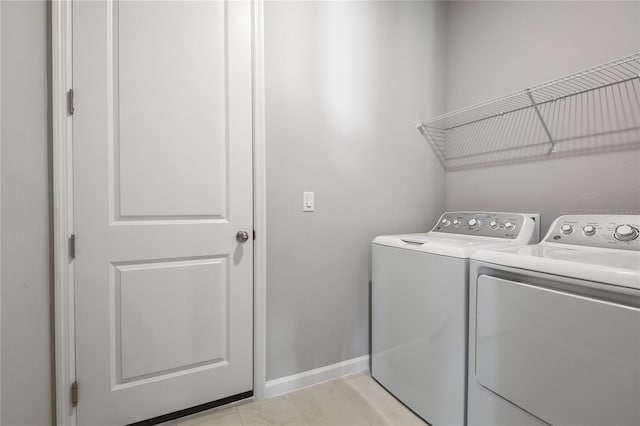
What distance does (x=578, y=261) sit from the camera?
3.01ft

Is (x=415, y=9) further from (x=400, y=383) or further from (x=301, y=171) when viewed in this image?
(x=400, y=383)

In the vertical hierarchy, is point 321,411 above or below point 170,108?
below

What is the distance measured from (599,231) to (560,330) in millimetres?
571

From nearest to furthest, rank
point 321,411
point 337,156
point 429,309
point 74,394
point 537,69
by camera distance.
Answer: point 74,394 → point 429,309 → point 321,411 → point 537,69 → point 337,156

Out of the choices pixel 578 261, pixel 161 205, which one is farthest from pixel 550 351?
pixel 161 205

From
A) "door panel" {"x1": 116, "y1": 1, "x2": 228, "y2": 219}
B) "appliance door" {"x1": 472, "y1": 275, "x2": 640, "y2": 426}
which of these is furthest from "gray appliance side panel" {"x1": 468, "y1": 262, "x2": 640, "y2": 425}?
"door panel" {"x1": 116, "y1": 1, "x2": 228, "y2": 219}

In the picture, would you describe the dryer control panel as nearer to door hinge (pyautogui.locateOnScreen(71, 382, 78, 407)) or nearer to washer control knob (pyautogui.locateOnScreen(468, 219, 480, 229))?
washer control knob (pyautogui.locateOnScreen(468, 219, 480, 229))

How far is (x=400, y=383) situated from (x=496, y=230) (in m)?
0.93

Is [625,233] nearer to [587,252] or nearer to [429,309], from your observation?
[587,252]

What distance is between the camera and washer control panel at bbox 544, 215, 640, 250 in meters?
1.11

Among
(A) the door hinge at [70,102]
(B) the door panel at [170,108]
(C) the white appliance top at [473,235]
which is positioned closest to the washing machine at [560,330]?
(C) the white appliance top at [473,235]

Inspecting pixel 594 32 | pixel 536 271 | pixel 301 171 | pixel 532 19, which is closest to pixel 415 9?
pixel 532 19

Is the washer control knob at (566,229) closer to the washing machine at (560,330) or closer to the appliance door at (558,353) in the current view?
the washing machine at (560,330)

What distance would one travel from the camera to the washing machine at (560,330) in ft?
2.61
